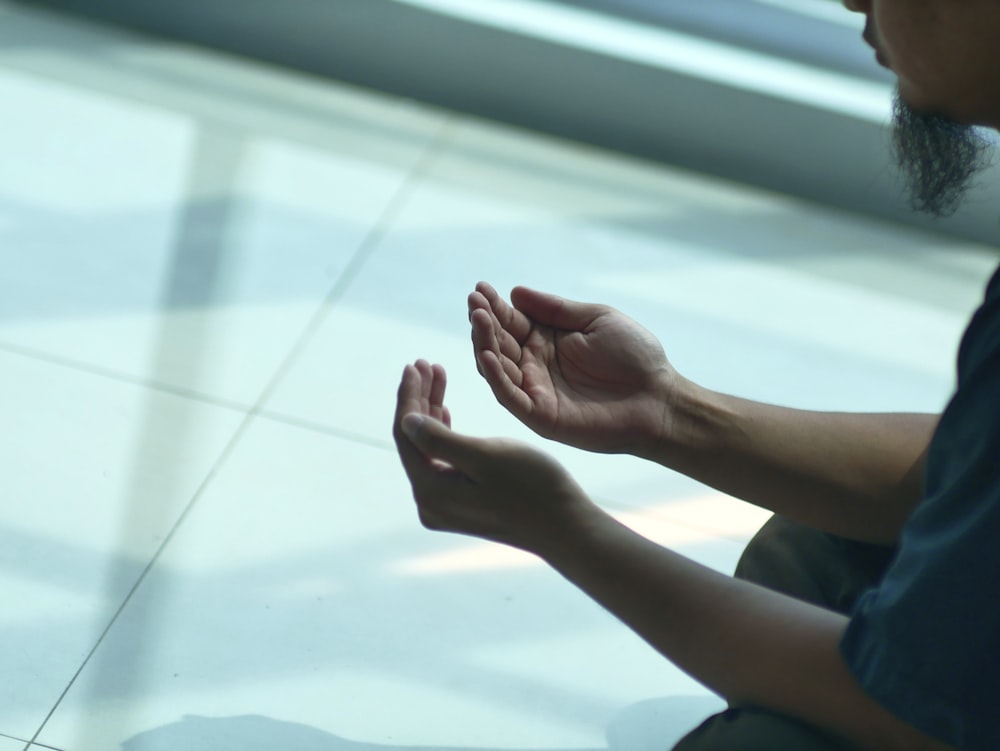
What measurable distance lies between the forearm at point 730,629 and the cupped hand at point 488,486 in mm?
19

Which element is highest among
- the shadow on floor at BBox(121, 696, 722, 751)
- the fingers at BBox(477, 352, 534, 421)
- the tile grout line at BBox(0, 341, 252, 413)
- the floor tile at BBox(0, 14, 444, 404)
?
the fingers at BBox(477, 352, 534, 421)

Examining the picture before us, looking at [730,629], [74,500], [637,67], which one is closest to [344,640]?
[74,500]

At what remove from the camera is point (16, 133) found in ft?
7.66

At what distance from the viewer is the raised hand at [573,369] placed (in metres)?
1.24

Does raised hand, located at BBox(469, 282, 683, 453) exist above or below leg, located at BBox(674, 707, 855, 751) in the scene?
above

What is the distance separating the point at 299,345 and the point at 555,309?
0.72 m

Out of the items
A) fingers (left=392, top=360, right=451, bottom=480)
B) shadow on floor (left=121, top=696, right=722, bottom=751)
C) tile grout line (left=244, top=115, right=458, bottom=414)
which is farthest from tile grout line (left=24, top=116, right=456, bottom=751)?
fingers (left=392, top=360, right=451, bottom=480)

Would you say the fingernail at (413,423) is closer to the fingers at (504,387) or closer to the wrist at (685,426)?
the fingers at (504,387)

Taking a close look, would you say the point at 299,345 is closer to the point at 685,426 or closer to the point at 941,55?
the point at 685,426

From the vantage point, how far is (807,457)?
4.15 feet

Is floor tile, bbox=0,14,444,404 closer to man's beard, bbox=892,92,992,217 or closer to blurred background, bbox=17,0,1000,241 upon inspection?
blurred background, bbox=17,0,1000,241

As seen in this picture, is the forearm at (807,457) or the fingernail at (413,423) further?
the forearm at (807,457)

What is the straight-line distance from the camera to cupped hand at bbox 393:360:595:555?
41.4 inches

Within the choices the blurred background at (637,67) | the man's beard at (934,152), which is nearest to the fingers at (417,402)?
the man's beard at (934,152)
